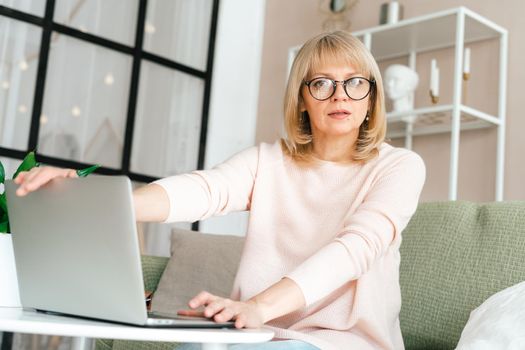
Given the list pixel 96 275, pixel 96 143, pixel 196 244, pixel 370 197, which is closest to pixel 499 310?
pixel 370 197

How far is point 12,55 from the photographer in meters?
3.46

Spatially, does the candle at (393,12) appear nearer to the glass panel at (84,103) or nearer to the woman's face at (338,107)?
the glass panel at (84,103)

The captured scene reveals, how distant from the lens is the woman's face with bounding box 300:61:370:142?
136 centimetres

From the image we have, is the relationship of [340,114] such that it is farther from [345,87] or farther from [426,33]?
[426,33]

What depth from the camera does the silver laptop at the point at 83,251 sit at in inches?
32.4

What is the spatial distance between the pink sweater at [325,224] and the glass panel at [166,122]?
256 cm

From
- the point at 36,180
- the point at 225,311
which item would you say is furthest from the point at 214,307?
the point at 36,180

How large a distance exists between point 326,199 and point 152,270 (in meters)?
1.02

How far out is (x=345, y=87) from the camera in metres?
1.36

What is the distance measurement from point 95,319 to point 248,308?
0.64 ft

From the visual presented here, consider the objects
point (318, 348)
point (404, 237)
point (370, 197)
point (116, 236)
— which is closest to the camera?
point (116, 236)

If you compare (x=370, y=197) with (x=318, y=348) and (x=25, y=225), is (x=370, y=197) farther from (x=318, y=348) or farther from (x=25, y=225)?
(x=25, y=225)

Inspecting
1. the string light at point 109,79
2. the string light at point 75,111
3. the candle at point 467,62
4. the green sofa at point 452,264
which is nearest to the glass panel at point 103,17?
the string light at point 109,79

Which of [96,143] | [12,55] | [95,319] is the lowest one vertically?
[95,319]
